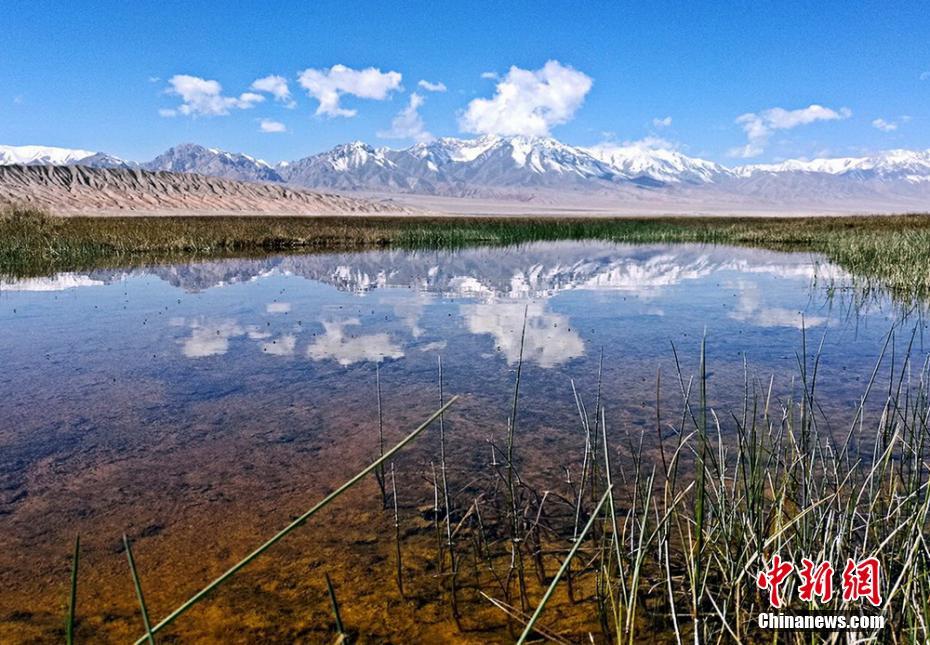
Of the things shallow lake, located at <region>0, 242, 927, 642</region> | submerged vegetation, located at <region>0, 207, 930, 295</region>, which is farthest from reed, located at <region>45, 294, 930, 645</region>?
submerged vegetation, located at <region>0, 207, 930, 295</region>

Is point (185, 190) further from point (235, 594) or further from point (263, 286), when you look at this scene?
point (235, 594)

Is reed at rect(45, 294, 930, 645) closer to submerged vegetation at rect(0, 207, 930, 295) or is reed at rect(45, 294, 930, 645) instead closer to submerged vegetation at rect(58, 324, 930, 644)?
submerged vegetation at rect(58, 324, 930, 644)

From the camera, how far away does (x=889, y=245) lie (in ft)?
57.6

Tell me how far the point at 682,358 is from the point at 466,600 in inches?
197

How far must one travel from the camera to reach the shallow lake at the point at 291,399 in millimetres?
3037

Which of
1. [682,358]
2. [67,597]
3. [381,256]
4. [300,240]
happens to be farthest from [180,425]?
[300,240]

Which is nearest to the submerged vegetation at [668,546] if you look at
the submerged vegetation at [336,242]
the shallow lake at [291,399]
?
the shallow lake at [291,399]

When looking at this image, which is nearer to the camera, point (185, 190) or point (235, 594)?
point (235, 594)

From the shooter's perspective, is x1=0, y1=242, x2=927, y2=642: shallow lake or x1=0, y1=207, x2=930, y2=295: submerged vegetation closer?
x1=0, y1=242, x2=927, y2=642: shallow lake
